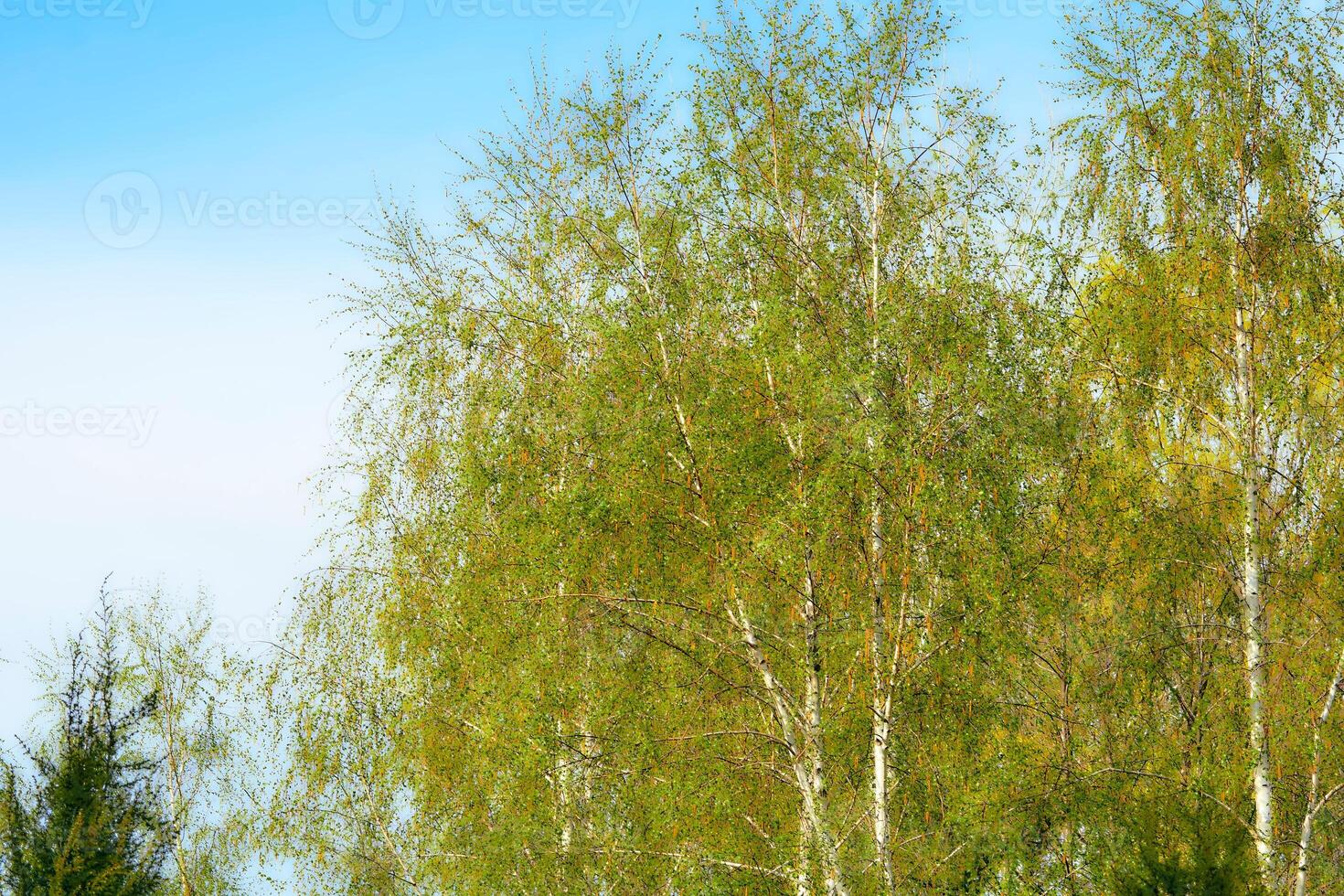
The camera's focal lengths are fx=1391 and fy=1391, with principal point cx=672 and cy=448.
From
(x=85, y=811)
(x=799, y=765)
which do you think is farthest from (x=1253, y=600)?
(x=85, y=811)

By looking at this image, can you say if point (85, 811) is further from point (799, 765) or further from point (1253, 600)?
point (1253, 600)

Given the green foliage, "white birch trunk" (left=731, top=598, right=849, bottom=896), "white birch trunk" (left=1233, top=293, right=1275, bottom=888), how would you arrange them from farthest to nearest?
1. the green foliage
2. "white birch trunk" (left=1233, top=293, right=1275, bottom=888)
3. "white birch trunk" (left=731, top=598, right=849, bottom=896)

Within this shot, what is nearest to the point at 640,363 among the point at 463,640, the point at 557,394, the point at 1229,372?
the point at 557,394

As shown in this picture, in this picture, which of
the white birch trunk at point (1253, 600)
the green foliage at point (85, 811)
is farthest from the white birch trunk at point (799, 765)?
the green foliage at point (85, 811)

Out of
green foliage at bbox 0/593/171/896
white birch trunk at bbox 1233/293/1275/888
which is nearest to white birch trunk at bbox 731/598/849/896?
white birch trunk at bbox 1233/293/1275/888

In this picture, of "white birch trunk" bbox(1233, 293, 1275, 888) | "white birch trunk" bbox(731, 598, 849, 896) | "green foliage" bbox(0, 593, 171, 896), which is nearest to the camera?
"white birch trunk" bbox(731, 598, 849, 896)

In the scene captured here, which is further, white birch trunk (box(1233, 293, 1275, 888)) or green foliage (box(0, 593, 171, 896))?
green foliage (box(0, 593, 171, 896))

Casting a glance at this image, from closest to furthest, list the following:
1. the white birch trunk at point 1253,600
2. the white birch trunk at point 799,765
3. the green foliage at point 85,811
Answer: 1. the white birch trunk at point 799,765
2. the white birch trunk at point 1253,600
3. the green foliage at point 85,811

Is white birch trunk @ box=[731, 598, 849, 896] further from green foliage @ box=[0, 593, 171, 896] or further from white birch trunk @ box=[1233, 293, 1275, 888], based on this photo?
green foliage @ box=[0, 593, 171, 896]

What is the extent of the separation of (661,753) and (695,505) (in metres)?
2.07

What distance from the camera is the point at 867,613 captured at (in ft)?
38.8

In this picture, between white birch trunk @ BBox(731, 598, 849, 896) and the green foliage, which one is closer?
white birch trunk @ BBox(731, 598, 849, 896)

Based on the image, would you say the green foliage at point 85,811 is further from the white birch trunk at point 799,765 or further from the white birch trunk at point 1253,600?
the white birch trunk at point 1253,600

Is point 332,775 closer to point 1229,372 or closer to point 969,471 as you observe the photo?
point 969,471
